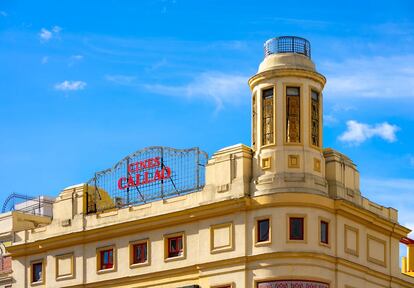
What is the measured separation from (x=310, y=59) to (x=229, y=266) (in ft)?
48.1

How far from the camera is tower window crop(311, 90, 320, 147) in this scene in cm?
7891

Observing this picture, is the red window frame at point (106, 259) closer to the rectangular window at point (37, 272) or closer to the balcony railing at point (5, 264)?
the rectangular window at point (37, 272)

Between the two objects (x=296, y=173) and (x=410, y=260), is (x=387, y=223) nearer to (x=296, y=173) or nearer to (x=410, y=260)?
(x=296, y=173)

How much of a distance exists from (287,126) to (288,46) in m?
5.98

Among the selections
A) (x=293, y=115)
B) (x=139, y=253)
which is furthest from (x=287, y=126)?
(x=139, y=253)

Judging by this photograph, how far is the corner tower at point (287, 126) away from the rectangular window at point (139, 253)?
9.54 metres

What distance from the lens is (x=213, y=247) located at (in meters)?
78.1

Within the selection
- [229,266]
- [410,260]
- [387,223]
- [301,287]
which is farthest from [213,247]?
[410,260]

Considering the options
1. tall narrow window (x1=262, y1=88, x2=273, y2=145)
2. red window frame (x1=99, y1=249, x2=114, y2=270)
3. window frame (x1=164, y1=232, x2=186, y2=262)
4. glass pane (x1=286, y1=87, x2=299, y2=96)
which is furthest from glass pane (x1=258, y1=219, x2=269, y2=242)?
red window frame (x1=99, y1=249, x2=114, y2=270)

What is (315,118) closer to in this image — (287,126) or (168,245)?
(287,126)

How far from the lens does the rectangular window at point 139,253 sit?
269 ft

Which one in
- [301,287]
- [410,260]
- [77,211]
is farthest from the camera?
[410,260]

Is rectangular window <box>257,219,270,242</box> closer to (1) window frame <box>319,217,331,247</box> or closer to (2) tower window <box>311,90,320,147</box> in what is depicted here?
(1) window frame <box>319,217,331,247</box>

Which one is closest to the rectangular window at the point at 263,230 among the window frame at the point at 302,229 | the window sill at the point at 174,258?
the window frame at the point at 302,229
